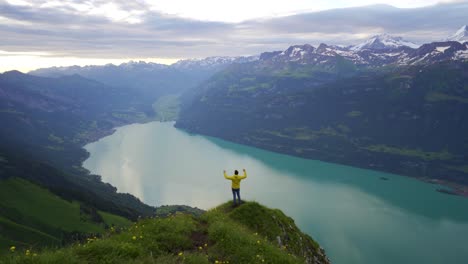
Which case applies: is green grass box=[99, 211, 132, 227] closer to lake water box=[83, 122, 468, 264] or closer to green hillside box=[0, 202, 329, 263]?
lake water box=[83, 122, 468, 264]

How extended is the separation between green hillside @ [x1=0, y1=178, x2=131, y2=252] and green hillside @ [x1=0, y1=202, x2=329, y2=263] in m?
80.9

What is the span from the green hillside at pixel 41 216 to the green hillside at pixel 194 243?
80.9 m

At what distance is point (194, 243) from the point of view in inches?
661

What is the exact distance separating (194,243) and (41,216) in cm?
11212

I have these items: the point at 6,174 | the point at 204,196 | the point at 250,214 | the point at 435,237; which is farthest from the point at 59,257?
the point at 6,174

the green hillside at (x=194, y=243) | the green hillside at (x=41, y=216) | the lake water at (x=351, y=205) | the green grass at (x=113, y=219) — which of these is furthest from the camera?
the green grass at (x=113, y=219)

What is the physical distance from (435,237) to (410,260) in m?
24.8

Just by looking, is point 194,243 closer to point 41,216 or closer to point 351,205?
Result: point 41,216

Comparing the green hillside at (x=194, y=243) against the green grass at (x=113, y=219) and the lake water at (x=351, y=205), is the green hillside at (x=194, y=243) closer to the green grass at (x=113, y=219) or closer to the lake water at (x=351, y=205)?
the lake water at (x=351, y=205)

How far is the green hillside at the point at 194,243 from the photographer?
490 inches

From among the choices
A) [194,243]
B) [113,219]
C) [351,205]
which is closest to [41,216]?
[113,219]

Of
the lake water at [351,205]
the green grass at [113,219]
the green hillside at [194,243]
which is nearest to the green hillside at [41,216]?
the green grass at [113,219]

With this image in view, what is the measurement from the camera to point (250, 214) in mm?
22625

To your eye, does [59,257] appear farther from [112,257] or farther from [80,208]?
[80,208]
